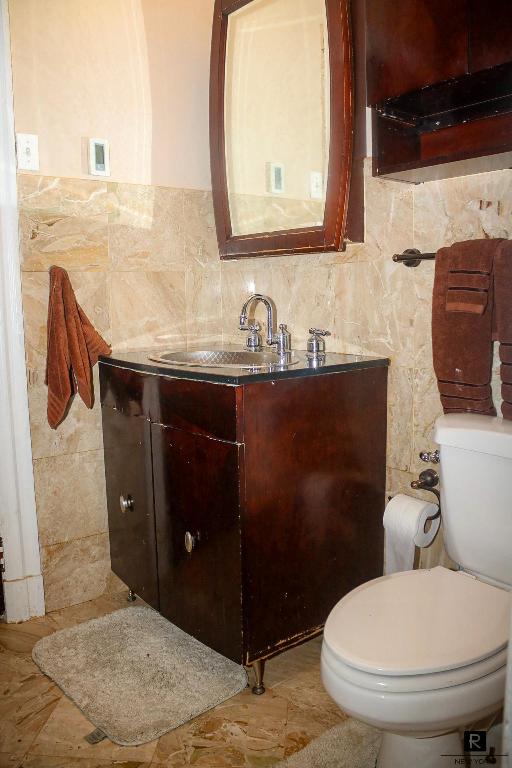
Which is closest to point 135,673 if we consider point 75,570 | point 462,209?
point 75,570

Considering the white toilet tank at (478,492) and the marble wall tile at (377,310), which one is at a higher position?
the marble wall tile at (377,310)

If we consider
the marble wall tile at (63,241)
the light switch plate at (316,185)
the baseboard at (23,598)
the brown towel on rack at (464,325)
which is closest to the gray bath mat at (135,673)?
the baseboard at (23,598)

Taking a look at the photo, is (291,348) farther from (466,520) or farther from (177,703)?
(177,703)

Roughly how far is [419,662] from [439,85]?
4.18ft

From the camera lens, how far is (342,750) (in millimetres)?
1403

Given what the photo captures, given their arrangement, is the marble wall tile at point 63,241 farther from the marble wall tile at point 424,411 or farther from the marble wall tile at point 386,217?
the marble wall tile at point 424,411

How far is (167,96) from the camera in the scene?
218 cm

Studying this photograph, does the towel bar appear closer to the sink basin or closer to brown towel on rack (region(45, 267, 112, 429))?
the sink basin


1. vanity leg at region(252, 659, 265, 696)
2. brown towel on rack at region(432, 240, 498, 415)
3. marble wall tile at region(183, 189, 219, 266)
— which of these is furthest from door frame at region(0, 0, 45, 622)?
brown towel on rack at region(432, 240, 498, 415)

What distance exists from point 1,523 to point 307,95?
66.8 inches

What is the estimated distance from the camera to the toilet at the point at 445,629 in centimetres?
106

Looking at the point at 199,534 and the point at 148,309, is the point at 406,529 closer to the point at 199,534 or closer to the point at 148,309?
the point at 199,534

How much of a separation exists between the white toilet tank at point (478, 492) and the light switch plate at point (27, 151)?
148 centimetres

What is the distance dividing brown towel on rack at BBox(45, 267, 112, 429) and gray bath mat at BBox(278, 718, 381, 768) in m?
1.22
